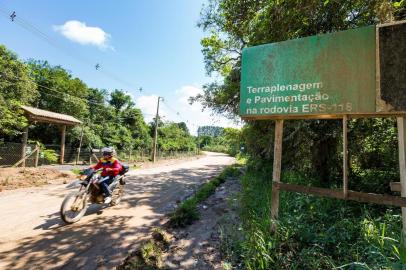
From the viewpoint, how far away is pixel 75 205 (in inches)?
226

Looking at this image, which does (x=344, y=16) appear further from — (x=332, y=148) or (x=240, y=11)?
(x=332, y=148)

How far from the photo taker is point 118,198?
24.8ft

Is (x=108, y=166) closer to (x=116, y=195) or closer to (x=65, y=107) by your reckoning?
(x=116, y=195)

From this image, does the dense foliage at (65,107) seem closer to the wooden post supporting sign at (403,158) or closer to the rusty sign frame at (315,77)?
the rusty sign frame at (315,77)

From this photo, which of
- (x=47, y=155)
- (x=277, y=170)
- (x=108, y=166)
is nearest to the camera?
(x=277, y=170)

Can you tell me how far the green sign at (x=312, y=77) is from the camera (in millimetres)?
3766

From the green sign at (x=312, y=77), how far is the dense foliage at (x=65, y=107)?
15138mm

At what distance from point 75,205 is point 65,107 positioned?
73.5 feet

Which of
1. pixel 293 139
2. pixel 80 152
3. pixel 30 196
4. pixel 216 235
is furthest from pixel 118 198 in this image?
pixel 80 152

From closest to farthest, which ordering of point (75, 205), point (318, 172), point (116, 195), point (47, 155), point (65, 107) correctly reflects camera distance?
1. point (75, 205)
2. point (116, 195)
3. point (318, 172)
4. point (47, 155)
5. point (65, 107)

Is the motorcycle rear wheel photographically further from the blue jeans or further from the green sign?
the green sign

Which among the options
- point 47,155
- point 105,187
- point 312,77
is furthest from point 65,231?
point 47,155

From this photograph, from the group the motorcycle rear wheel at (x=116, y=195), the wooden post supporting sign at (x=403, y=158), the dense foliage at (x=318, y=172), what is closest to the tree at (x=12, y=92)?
the motorcycle rear wheel at (x=116, y=195)

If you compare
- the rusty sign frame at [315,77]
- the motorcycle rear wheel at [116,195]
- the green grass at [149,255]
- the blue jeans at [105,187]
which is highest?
the rusty sign frame at [315,77]
